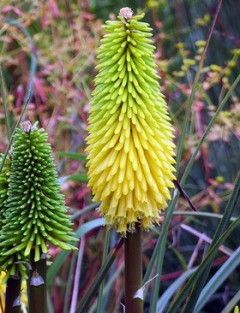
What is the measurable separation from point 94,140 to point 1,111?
197 cm

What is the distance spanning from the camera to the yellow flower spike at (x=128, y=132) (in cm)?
117

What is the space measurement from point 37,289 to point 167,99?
2247 millimetres

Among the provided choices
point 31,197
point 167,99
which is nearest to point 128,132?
point 31,197

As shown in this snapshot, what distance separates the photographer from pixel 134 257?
111 centimetres

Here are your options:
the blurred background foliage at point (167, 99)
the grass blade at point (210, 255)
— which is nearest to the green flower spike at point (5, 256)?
the grass blade at point (210, 255)

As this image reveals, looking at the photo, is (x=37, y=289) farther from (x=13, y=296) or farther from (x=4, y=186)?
(x=4, y=186)

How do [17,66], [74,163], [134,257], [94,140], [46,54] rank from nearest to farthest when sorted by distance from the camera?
1. [134,257]
2. [94,140]
3. [74,163]
4. [46,54]
5. [17,66]

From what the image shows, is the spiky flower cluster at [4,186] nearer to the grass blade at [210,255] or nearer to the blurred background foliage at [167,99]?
the grass blade at [210,255]

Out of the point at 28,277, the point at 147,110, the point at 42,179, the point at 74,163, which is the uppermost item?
the point at 74,163

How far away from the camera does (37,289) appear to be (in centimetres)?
109

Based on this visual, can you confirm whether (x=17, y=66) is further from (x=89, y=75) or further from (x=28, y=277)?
(x=28, y=277)

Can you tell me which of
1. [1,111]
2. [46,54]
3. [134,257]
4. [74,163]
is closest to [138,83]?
[134,257]

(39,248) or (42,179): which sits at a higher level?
(42,179)

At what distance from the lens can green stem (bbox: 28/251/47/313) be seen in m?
1.09
